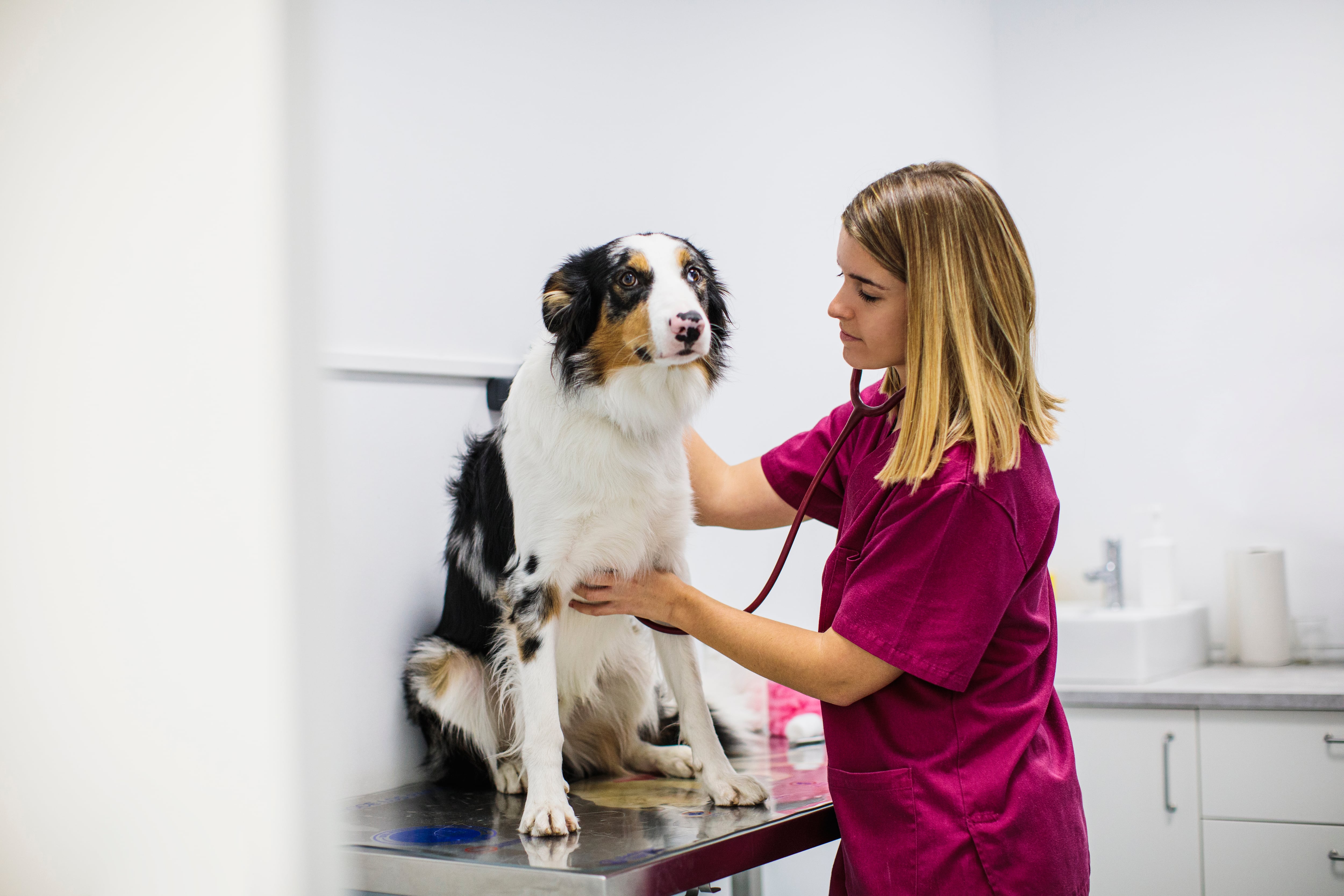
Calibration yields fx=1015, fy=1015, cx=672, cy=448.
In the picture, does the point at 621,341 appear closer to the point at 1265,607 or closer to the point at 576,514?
the point at 576,514

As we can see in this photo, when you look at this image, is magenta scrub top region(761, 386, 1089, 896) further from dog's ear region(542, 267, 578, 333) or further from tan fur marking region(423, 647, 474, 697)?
tan fur marking region(423, 647, 474, 697)

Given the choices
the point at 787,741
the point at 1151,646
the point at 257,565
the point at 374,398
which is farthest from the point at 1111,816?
the point at 257,565

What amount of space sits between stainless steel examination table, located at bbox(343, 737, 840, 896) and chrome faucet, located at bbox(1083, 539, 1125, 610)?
169 cm

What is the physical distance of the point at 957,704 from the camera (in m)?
1.26

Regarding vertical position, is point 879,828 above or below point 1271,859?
above

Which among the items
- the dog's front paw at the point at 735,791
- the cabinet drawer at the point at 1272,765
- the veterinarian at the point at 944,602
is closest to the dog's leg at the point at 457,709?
the dog's front paw at the point at 735,791

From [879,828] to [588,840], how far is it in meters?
0.37

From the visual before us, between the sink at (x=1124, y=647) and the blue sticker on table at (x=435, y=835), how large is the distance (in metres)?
1.68

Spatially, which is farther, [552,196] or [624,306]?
[552,196]

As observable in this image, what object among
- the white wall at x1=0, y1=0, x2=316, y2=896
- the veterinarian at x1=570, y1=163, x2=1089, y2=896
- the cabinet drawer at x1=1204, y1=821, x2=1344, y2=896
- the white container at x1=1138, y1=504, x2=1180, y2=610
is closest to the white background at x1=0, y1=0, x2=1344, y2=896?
the white wall at x1=0, y1=0, x2=316, y2=896

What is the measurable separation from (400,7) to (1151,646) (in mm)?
2218

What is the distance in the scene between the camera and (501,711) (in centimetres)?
164

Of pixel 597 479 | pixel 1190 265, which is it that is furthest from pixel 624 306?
pixel 1190 265

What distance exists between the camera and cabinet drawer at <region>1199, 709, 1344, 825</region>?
2215 mm
